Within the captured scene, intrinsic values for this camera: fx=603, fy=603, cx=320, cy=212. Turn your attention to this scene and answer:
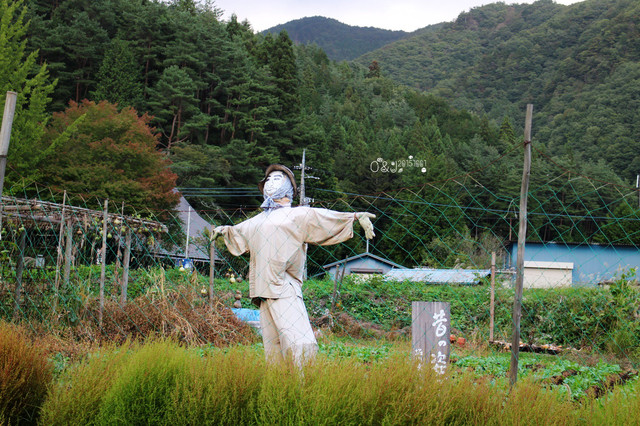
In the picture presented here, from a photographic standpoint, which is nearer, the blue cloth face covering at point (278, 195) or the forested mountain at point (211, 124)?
the blue cloth face covering at point (278, 195)

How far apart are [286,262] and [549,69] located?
212ft

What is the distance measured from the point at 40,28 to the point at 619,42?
46.8 metres

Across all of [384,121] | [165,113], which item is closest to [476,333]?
[165,113]

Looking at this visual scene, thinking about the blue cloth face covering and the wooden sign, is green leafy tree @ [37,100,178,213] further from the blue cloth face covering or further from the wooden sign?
the wooden sign

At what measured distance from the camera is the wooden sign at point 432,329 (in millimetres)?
4164

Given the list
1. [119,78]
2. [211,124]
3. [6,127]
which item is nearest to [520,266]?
[6,127]

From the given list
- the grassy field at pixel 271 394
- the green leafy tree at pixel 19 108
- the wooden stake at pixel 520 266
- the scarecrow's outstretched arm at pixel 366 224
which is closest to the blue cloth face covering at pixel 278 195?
the scarecrow's outstretched arm at pixel 366 224

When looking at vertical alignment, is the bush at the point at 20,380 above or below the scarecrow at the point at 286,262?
below

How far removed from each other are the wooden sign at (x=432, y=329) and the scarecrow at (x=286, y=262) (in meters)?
0.79

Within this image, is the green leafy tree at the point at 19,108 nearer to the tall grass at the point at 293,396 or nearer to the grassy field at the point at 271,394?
the grassy field at the point at 271,394

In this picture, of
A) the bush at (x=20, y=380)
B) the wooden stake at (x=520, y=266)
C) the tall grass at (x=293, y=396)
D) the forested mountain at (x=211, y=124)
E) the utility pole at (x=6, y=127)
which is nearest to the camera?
the tall grass at (x=293, y=396)

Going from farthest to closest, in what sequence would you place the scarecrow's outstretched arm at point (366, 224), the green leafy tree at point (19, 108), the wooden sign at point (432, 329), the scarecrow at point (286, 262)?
the green leafy tree at point (19, 108) → the wooden sign at point (432, 329) → the scarecrow at point (286, 262) → the scarecrow's outstretched arm at point (366, 224)

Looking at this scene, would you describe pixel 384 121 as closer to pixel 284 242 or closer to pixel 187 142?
pixel 187 142

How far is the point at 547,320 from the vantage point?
34.3ft
